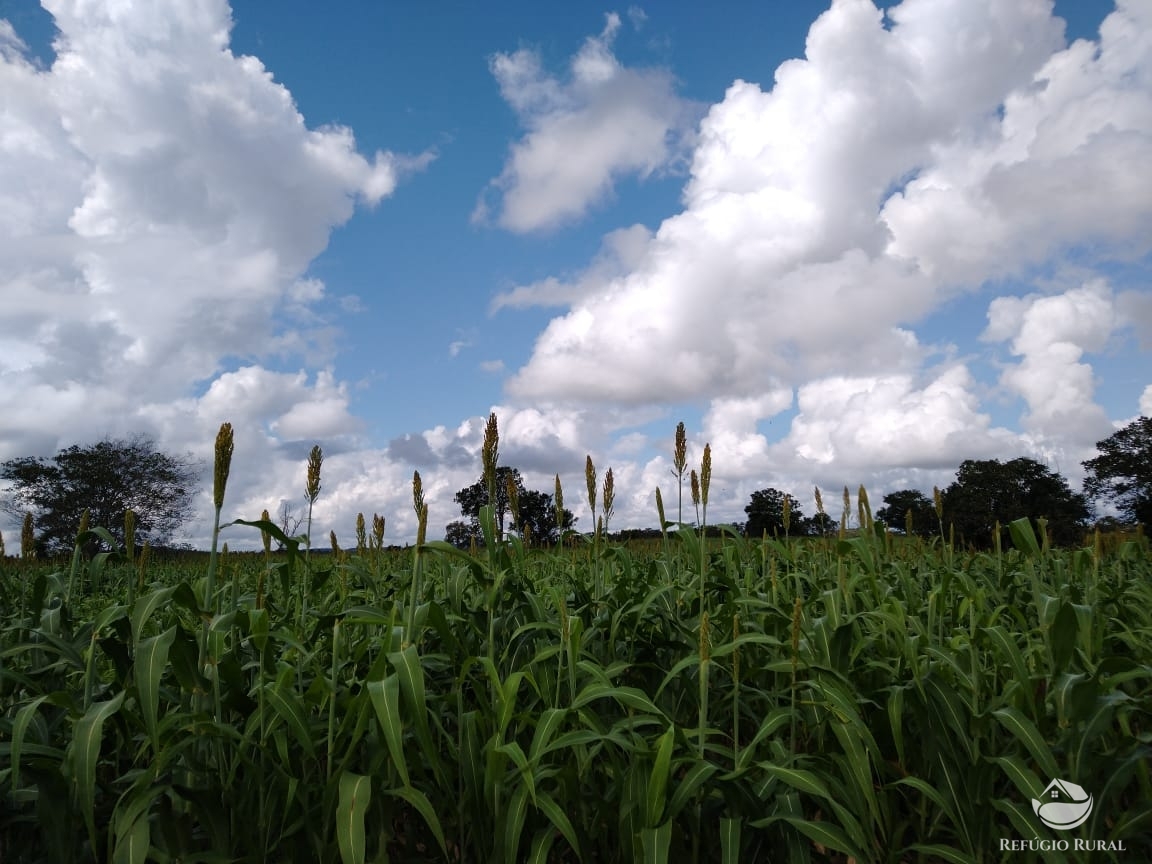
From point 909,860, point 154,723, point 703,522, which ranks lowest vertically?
point 909,860

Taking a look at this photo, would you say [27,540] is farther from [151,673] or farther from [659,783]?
[659,783]

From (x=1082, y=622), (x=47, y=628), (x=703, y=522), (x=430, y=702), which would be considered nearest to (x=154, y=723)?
(x=430, y=702)

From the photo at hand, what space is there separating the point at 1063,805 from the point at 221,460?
301 centimetres

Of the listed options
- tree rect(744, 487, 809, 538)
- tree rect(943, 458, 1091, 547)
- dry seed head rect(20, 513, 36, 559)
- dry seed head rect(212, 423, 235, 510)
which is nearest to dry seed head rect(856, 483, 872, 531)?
tree rect(744, 487, 809, 538)

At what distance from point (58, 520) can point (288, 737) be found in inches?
1797

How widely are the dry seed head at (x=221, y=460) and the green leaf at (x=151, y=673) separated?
0.42m

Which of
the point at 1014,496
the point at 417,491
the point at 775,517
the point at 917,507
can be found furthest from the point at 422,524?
the point at 1014,496

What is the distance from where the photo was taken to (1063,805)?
227 cm

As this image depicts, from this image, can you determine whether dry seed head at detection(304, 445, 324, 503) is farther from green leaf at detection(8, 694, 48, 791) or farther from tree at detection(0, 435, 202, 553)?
tree at detection(0, 435, 202, 553)

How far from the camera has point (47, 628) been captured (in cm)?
278

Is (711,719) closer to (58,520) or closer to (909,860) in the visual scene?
(909,860)

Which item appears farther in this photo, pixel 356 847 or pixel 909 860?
pixel 909 860

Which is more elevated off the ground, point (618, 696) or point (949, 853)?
point (618, 696)

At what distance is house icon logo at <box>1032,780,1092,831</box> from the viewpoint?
7.34 feet
